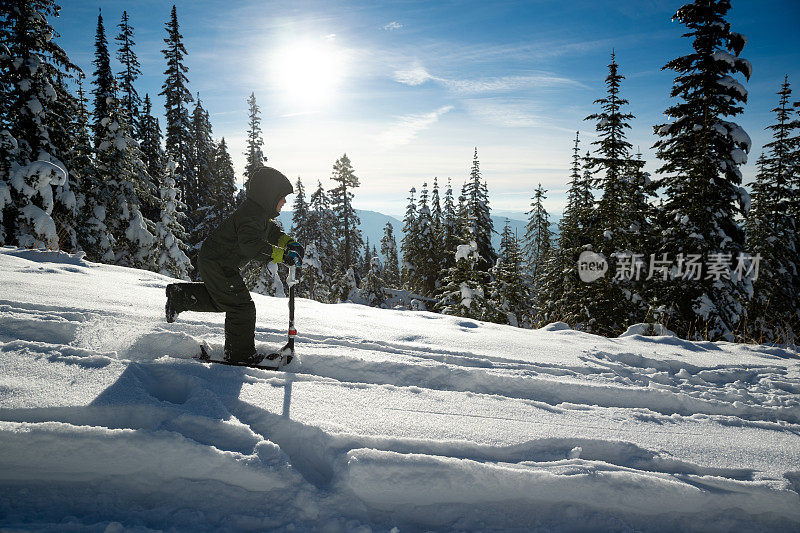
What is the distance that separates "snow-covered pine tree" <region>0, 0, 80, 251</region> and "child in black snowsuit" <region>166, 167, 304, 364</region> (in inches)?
485

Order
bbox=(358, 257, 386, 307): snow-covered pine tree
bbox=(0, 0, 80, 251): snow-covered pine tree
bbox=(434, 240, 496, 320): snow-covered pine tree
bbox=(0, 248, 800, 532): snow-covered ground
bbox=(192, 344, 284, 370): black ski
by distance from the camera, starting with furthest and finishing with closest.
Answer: bbox=(358, 257, 386, 307): snow-covered pine tree
bbox=(434, 240, 496, 320): snow-covered pine tree
bbox=(0, 0, 80, 251): snow-covered pine tree
bbox=(192, 344, 284, 370): black ski
bbox=(0, 248, 800, 532): snow-covered ground

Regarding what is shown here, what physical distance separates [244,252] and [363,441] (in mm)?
2248

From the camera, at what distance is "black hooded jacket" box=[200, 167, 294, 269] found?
11.7 ft

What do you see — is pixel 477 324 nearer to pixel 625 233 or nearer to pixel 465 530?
pixel 465 530

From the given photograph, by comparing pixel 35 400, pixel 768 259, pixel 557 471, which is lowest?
pixel 557 471

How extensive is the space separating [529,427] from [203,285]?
3.57 metres

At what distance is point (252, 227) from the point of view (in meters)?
3.59

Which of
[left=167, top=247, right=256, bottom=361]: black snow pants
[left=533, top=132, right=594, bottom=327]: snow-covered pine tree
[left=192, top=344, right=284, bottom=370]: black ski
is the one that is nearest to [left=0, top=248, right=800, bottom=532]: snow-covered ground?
[left=192, top=344, right=284, bottom=370]: black ski

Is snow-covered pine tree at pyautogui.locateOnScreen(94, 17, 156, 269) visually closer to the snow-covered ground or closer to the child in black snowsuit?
the snow-covered ground

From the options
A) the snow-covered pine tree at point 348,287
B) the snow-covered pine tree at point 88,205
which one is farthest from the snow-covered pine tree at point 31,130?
the snow-covered pine tree at point 348,287

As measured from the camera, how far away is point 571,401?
3.43 metres

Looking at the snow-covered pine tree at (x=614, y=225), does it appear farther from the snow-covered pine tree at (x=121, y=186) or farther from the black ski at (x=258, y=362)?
the snow-covered pine tree at (x=121, y=186)

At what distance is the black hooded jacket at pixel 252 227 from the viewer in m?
3.58

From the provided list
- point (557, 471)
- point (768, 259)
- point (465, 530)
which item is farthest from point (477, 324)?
point (768, 259)
